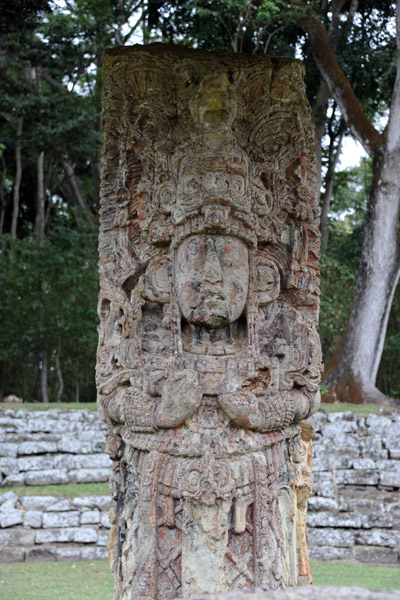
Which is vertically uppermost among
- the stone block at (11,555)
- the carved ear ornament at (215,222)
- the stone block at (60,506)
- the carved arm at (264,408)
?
the carved ear ornament at (215,222)

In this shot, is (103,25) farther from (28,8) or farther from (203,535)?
(203,535)

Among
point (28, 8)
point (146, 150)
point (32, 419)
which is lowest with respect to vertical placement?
point (32, 419)

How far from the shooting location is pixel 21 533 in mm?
8023

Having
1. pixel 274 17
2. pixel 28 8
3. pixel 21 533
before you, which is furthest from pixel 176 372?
pixel 274 17

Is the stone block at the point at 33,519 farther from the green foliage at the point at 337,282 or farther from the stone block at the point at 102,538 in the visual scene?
the green foliage at the point at 337,282

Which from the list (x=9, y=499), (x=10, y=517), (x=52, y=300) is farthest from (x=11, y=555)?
(x=52, y=300)

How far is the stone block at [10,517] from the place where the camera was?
26.6ft

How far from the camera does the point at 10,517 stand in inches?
321

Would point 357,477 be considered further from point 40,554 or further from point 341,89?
point 341,89

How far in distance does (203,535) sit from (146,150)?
2.50m

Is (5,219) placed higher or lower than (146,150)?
higher

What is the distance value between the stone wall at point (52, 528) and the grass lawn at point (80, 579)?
17 cm

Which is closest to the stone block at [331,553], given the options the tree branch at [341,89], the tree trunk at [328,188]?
the tree branch at [341,89]

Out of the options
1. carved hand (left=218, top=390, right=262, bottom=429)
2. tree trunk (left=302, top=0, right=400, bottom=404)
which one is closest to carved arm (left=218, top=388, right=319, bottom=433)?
carved hand (left=218, top=390, right=262, bottom=429)
